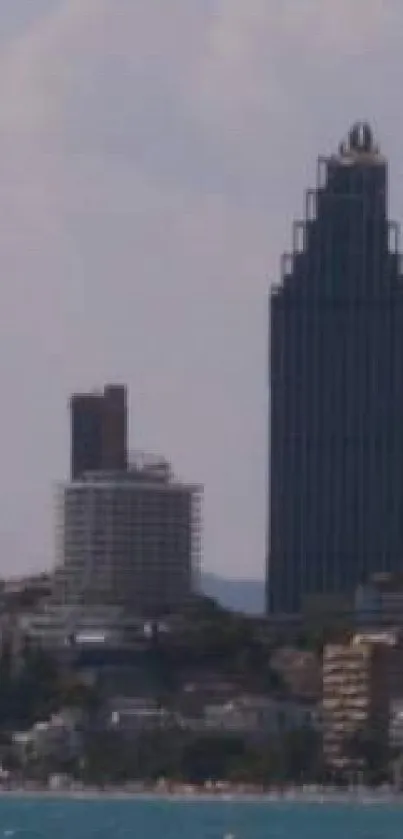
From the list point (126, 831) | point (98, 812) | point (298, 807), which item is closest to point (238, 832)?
point (126, 831)

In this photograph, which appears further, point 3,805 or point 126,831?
point 3,805

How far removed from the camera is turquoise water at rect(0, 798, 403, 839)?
161875 mm

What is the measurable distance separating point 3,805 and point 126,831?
96.2 feet

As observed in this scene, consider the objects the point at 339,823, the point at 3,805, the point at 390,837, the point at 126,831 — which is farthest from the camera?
the point at 3,805

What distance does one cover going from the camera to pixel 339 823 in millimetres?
175875

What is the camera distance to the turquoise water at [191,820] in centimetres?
16188

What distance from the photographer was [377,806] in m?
200

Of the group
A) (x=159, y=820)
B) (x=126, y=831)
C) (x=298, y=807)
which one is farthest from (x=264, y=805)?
(x=126, y=831)

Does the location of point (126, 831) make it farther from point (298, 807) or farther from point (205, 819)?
point (298, 807)

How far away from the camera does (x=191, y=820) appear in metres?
176

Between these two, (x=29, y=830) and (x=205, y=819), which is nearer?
(x=29, y=830)

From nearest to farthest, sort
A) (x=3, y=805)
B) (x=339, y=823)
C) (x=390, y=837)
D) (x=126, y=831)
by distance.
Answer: (x=390, y=837) < (x=126, y=831) < (x=339, y=823) < (x=3, y=805)

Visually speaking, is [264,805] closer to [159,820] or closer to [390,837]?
[159,820]

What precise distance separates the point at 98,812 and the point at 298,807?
48.5 ft
